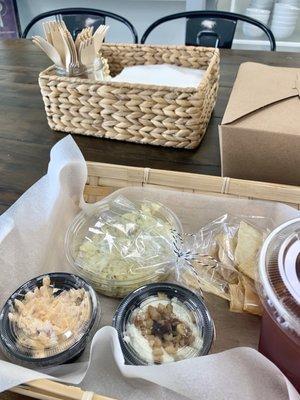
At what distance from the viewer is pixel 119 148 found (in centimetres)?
79

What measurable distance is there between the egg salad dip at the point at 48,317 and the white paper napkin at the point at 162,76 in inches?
19.2

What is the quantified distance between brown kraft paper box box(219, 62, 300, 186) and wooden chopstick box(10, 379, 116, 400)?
16.1 inches

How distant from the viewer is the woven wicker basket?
0.71 meters

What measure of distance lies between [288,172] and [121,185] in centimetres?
27

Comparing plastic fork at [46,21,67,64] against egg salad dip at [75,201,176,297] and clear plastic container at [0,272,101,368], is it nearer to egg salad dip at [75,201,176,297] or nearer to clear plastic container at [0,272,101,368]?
egg salad dip at [75,201,176,297]

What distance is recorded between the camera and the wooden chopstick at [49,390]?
13.4 inches

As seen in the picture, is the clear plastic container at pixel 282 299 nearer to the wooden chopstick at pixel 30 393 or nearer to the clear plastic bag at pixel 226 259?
the clear plastic bag at pixel 226 259

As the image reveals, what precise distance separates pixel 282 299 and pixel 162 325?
159 mm

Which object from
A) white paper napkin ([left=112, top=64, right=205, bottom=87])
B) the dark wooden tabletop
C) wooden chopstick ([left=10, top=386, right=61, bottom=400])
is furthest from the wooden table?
wooden chopstick ([left=10, top=386, right=61, bottom=400])

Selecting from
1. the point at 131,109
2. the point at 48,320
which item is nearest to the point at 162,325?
the point at 48,320

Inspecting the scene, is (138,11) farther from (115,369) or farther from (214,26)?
(115,369)

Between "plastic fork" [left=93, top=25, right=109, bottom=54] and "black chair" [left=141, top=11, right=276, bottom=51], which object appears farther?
"black chair" [left=141, top=11, right=276, bottom=51]

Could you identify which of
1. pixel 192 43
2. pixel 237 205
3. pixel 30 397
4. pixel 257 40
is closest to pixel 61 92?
pixel 237 205

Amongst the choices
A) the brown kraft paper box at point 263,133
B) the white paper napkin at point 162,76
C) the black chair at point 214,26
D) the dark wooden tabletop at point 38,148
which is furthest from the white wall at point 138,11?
the brown kraft paper box at point 263,133
